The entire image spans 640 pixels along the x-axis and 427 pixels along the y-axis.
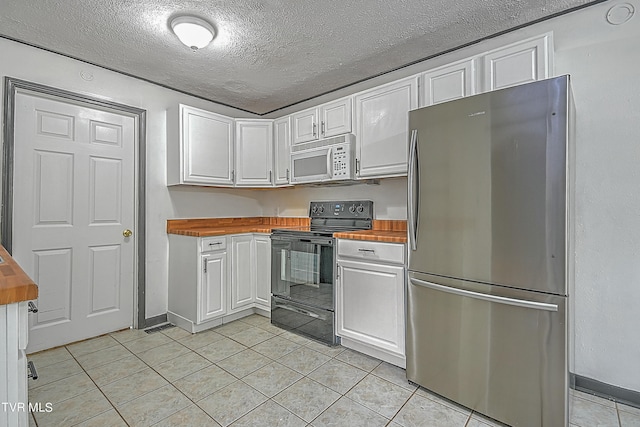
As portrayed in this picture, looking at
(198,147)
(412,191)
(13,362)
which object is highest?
(198,147)

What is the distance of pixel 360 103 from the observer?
2.70m

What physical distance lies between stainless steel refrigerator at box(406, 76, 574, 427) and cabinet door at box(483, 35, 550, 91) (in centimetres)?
44

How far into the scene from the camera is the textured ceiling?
6.53ft

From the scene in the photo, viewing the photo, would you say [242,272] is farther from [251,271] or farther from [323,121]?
[323,121]

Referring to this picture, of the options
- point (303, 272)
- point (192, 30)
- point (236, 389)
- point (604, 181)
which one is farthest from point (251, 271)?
point (604, 181)

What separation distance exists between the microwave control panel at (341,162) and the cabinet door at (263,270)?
3.18 ft

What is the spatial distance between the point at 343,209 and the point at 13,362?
8.48ft

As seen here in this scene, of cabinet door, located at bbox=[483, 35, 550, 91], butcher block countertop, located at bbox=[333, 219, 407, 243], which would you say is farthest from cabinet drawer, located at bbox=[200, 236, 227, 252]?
cabinet door, located at bbox=[483, 35, 550, 91]

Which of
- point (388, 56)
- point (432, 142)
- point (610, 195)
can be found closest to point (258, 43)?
point (388, 56)

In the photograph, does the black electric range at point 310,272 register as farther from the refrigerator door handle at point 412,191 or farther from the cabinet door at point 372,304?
the refrigerator door handle at point 412,191

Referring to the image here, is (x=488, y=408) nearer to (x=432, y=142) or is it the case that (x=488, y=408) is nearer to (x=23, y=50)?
(x=432, y=142)

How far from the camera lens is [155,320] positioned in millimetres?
3096

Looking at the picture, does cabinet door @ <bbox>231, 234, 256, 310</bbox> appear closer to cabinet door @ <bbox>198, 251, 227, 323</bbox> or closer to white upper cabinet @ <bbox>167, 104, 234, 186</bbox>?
cabinet door @ <bbox>198, 251, 227, 323</bbox>

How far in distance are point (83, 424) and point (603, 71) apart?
355cm
